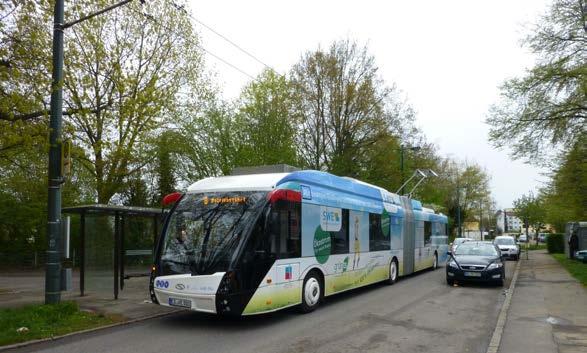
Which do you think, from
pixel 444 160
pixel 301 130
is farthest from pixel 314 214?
pixel 444 160

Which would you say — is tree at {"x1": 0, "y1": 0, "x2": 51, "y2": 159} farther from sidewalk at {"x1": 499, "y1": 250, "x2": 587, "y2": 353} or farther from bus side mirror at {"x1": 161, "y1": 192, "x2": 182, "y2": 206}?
sidewalk at {"x1": 499, "y1": 250, "x2": 587, "y2": 353}

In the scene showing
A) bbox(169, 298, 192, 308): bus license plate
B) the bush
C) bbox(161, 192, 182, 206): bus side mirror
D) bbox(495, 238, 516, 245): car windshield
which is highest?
bbox(161, 192, 182, 206): bus side mirror

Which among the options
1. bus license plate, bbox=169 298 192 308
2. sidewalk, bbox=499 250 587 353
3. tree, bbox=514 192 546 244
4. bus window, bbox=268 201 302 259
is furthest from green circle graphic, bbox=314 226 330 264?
tree, bbox=514 192 546 244

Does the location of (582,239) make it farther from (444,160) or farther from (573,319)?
(444,160)

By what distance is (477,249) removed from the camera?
17.7 metres

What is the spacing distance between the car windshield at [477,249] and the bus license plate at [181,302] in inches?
450

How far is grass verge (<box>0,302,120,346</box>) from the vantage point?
27.5 ft

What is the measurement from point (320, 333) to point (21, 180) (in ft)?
73.7

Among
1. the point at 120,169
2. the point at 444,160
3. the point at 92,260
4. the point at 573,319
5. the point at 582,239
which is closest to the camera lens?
the point at 573,319

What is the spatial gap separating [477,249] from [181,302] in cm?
1194

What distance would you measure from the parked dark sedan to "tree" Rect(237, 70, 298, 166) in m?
9.60

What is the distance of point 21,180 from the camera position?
26.0m

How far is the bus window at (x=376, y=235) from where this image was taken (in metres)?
15.0

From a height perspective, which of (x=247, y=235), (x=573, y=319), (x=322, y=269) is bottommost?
(x=573, y=319)
